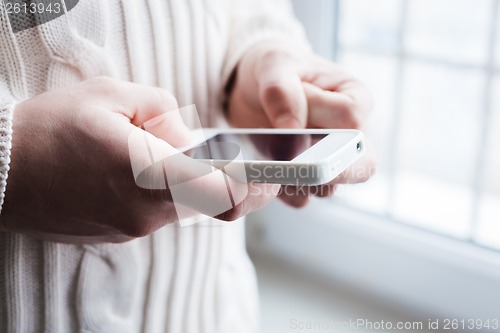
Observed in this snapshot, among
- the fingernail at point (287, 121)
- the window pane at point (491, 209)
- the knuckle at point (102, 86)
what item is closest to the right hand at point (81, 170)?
the knuckle at point (102, 86)

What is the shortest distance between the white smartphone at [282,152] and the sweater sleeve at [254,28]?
83mm

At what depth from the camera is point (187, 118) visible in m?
0.50

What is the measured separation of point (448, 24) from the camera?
0.86m

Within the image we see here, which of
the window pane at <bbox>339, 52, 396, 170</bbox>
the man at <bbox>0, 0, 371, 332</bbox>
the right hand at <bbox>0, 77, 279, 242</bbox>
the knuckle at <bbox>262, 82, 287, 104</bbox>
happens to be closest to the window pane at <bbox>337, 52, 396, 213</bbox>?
the window pane at <bbox>339, 52, 396, 170</bbox>

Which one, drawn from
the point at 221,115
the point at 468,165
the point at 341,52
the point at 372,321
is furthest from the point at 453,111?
the point at 221,115

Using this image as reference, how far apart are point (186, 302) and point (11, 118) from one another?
10.1 inches

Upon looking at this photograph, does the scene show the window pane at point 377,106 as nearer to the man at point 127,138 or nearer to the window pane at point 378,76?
the window pane at point 378,76

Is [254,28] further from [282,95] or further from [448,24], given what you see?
[448,24]

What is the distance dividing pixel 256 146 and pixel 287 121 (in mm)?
34

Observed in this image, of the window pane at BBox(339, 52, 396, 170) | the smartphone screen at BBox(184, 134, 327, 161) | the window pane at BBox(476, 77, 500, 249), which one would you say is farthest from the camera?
the window pane at BBox(339, 52, 396, 170)

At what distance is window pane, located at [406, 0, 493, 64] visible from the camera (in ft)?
2.81

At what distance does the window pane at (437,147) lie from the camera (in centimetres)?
86

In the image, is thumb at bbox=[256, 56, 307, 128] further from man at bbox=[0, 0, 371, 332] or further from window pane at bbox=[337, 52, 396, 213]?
window pane at bbox=[337, 52, 396, 213]

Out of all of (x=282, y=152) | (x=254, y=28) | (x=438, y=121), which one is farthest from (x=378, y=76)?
(x=282, y=152)
